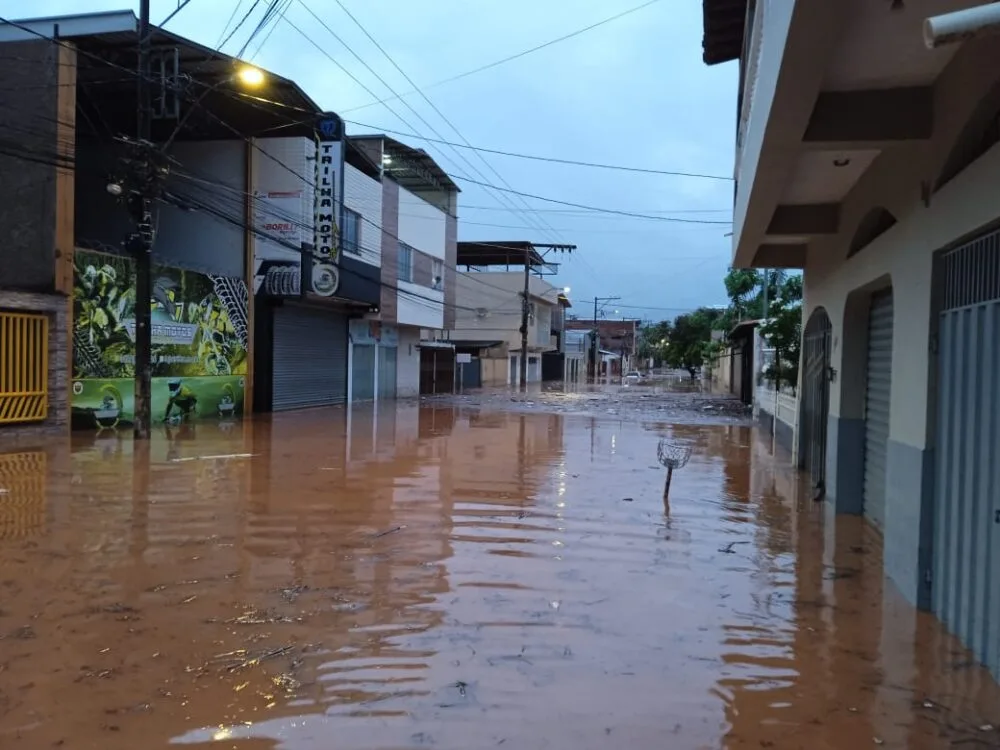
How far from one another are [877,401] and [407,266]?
2482cm

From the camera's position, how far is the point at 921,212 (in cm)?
600

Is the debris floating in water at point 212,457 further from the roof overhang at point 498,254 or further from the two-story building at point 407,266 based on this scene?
the roof overhang at point 498,254

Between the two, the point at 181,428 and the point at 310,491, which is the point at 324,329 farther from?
the point at 310,491

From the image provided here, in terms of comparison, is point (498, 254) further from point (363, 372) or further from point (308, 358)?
point (308, 358)

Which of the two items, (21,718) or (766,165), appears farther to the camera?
(766,165)

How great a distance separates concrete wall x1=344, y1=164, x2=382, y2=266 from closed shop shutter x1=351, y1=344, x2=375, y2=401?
3.74 meters

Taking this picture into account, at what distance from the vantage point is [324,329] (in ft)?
89.0

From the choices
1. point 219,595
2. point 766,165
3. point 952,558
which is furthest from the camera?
point 766,165

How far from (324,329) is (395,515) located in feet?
62.9

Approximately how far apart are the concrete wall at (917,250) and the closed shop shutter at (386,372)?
2562 centimetres

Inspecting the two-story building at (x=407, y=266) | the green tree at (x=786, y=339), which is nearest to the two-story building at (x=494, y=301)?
the two-story building at (x=407, y=266)

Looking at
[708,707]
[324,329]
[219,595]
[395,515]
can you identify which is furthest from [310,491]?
[324,329]

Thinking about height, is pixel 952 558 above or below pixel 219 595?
above

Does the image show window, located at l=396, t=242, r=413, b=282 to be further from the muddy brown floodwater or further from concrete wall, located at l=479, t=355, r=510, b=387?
the muddy brown floodwater
